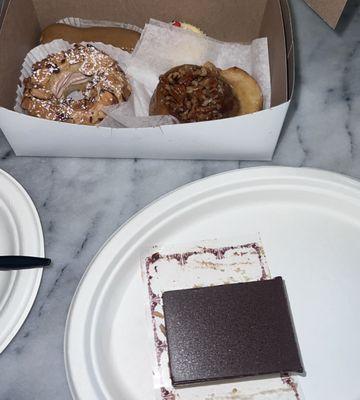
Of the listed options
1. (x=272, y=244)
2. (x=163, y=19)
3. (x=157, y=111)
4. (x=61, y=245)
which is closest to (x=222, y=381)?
(x=272, y=244)

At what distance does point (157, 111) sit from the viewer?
3.24 feet

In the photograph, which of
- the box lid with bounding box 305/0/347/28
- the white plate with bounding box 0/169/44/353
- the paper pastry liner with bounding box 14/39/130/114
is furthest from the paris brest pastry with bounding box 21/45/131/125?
the box lid with bounding box 305/0/347/28

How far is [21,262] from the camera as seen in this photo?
851mm

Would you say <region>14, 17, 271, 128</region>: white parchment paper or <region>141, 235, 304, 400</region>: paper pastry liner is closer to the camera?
<region>141, 235, 304, 400</region>: paper pastry liner

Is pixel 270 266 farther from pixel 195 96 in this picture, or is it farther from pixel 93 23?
pixel 93 23

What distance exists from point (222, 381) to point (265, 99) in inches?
21.8

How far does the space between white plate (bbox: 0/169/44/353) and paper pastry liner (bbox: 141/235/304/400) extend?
18cm

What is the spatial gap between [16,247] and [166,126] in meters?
0.32

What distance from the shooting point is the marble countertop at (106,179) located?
823 millimetres

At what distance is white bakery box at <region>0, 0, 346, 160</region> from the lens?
0.87m

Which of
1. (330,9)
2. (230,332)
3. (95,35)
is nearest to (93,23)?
(95,35)

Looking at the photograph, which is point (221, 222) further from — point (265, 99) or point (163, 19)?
point (163, 19)

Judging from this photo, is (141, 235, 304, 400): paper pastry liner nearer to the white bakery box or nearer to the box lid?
the white bakery box

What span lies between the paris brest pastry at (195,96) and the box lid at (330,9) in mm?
224
